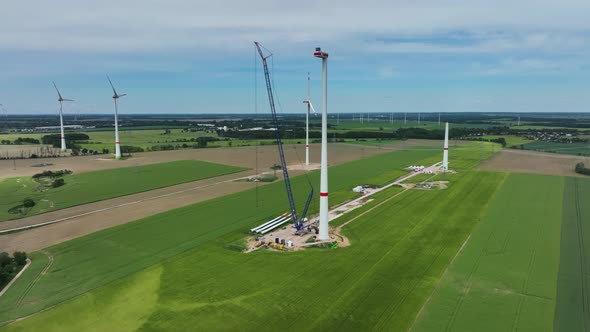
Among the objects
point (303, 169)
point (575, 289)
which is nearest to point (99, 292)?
point (575, 289)

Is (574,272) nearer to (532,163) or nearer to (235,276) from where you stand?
(235,276)

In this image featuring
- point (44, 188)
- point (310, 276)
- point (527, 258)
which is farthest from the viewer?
point (44, 188)

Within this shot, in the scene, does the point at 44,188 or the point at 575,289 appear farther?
the point at 44,188

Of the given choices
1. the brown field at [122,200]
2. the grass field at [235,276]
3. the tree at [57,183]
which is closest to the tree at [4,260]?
the grass field at [235,276]

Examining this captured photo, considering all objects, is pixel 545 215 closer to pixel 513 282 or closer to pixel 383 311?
pixel 513 282

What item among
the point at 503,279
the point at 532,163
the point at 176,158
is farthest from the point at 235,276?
the point at 532,163

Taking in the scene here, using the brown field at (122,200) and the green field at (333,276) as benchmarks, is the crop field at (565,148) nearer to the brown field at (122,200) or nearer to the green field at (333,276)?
the brown field at (122,200)
